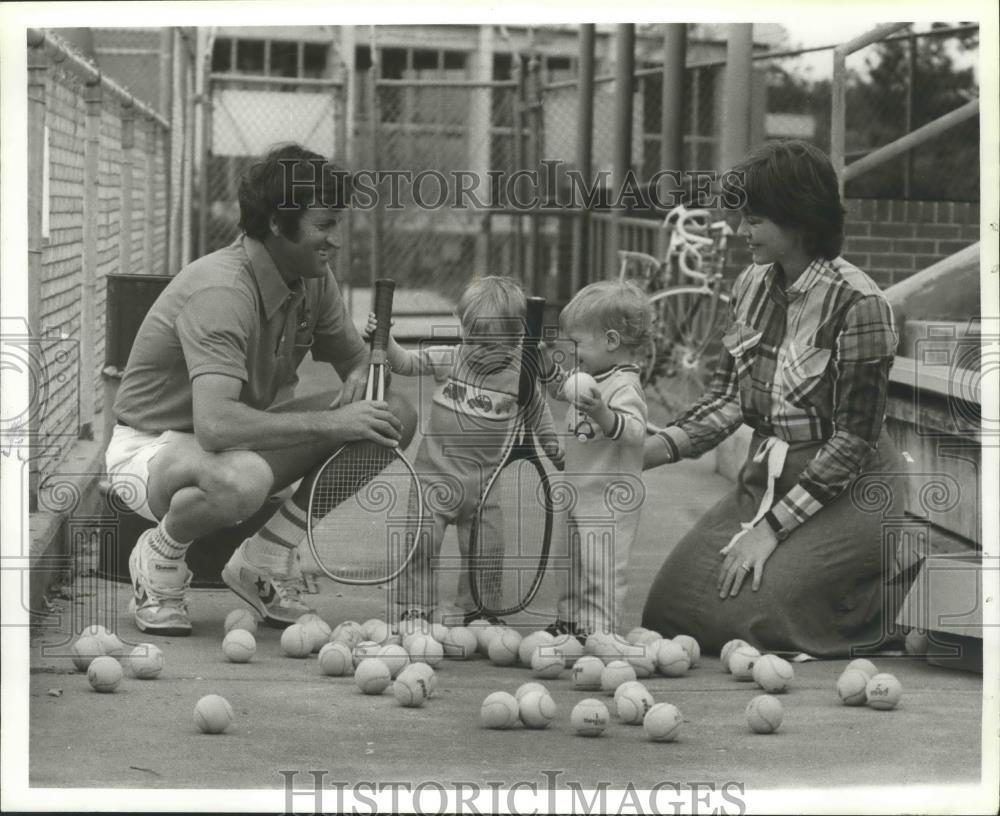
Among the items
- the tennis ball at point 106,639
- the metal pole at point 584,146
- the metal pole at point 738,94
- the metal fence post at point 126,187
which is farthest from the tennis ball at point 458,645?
the metal pole at point 584,146

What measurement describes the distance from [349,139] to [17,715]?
1264 cm

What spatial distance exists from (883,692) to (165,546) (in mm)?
2155

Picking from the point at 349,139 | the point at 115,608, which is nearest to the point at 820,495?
the point at 115,608

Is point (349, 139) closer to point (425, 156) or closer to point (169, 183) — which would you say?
point (425, 156)

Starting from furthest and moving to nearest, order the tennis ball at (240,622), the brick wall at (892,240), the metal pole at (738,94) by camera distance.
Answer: the brick wall at (892,240) → the metal pole at (738,94) → the tennis ball at (240,622)

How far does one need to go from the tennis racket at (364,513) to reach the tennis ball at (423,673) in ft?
1.83

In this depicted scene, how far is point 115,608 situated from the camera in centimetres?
544

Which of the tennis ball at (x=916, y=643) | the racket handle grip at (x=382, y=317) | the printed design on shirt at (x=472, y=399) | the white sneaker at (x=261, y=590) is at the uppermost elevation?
the racket handle grip at (x=382, y=317)

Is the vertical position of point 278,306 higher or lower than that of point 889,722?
higher

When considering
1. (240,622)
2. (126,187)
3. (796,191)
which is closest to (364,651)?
(240,622)

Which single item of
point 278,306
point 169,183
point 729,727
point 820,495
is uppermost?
point 169,183

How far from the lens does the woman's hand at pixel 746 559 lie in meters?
5.00

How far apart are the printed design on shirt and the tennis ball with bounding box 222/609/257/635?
2.92 ft

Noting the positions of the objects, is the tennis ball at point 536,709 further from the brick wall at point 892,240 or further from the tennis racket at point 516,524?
the brick wall at point 892,240
